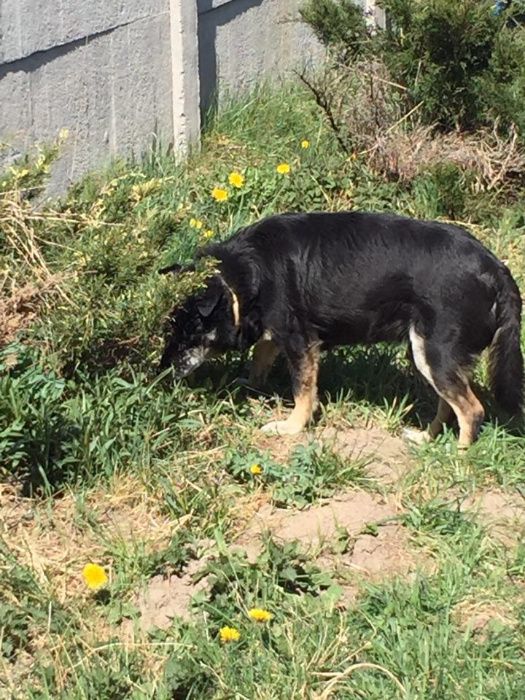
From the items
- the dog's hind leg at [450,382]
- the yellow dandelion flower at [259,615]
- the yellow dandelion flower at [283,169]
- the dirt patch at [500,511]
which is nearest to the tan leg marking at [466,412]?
the dog's hind leg at [450,382]

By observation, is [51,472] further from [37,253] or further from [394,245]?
[394,245]

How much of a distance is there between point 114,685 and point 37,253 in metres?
2.08

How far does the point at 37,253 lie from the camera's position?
15.6 ft

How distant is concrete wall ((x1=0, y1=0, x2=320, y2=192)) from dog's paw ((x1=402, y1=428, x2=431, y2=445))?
103 inches

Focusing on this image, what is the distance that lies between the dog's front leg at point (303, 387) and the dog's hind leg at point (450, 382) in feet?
1.68

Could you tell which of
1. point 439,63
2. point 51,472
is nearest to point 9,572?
point 51,472

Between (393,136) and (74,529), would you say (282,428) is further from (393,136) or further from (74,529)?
(393,136)

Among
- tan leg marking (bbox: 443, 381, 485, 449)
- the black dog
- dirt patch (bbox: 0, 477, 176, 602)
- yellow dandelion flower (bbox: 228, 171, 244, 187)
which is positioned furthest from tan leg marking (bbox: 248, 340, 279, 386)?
yellow dandelion flower (bbox: 228, 171, 244, 187)

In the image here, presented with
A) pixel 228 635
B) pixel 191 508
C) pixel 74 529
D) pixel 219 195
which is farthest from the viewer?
pixel 219 195

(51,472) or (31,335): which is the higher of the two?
(31,335)

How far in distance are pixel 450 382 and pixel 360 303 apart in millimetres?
573

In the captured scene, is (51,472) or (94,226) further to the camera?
(94,226)

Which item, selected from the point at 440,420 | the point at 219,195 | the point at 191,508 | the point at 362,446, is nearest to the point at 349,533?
the point at 191,508

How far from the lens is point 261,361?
18.6ft
